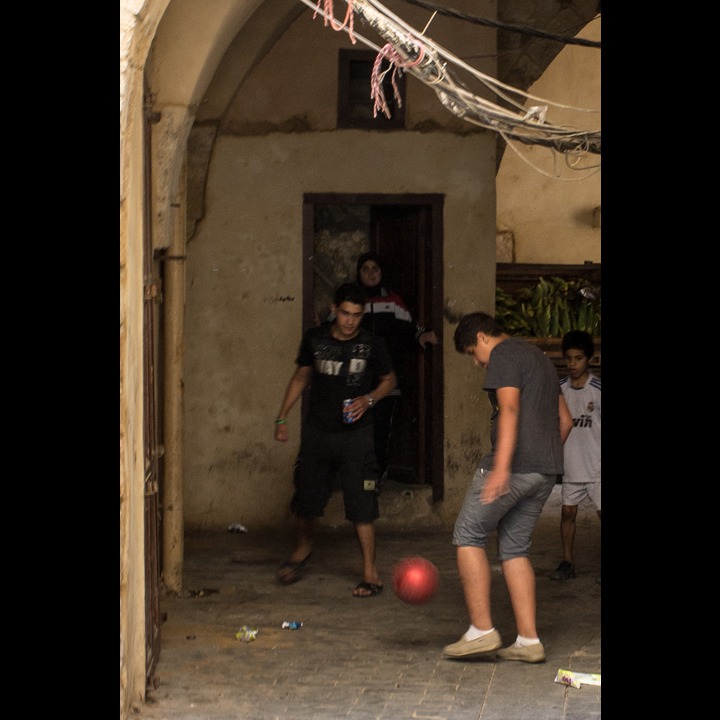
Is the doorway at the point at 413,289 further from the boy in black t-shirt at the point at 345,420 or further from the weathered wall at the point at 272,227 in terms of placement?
the boy in black t-shirt at the point at 345,420

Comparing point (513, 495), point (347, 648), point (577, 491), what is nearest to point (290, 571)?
point (347, 648)

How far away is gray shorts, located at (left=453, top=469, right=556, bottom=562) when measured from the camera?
6.70 metres

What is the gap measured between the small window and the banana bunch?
12.2ft

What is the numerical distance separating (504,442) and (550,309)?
7.96 metres

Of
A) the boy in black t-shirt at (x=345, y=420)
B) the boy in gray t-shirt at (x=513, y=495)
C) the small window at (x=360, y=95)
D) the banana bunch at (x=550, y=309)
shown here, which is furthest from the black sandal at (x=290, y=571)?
the banana bunch at (x=550, y=309)

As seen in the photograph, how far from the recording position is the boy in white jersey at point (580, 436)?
850cm

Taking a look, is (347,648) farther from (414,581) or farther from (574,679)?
(574,679)

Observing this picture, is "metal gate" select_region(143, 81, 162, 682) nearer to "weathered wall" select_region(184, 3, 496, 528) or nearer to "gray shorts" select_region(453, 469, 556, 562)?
"gray shorts" select_region(453, 469, 556, 562)

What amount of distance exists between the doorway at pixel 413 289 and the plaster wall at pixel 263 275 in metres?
0.08

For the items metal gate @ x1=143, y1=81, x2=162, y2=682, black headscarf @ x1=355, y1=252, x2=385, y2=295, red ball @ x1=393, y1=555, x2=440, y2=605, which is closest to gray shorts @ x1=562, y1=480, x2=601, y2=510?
red ball @ x1=393, y1=555, x2=440, y2=605

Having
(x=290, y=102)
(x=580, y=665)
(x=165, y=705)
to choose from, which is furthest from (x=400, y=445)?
(x=165, y=705)
